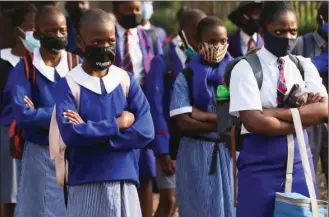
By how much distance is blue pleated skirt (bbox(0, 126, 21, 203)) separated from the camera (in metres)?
9.77

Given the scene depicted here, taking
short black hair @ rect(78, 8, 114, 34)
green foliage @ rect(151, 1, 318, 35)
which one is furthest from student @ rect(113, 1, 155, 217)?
green foliage @ rect(151, 1, 318, 35)

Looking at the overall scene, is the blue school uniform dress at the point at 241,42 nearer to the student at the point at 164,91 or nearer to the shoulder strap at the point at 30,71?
the student at the point at 164,91

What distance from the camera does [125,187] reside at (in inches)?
267

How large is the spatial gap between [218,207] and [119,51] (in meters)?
2.35

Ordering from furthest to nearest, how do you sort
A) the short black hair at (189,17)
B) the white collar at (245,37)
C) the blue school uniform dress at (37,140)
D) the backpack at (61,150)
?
the white collar at (245,37)
the short black hair at (189,17)
the blue school uniform dress at (37,140)
the backpack at (61,150)

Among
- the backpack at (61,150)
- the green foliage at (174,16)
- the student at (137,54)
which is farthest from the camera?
the green foliage at (174,16)

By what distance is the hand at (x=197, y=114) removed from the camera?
25.8ft

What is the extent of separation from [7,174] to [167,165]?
5.26ft

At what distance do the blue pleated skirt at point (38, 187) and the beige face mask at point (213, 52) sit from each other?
4.70ft

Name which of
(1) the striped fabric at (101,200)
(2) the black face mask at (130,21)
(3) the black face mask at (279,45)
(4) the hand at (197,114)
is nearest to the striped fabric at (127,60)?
(2) the black face mask at (130,21)

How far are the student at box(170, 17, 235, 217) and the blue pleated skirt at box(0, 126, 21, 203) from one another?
224cm

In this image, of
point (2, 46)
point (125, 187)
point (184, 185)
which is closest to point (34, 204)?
point (184, 185)

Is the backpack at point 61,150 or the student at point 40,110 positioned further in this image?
the student at point 40,110

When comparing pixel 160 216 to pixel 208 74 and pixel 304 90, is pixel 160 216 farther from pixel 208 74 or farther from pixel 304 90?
pixel 304 90
